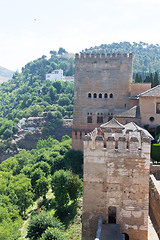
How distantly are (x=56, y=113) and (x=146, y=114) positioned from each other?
230ft

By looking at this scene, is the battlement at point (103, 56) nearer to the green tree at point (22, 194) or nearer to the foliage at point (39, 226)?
the green tree at point (22, 194)

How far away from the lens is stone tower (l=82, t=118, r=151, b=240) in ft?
46.5

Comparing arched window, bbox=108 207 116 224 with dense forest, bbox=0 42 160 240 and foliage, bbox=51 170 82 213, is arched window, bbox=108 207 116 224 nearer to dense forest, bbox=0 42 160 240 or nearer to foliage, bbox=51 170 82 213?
dense forest, bbox=0 42 160 240

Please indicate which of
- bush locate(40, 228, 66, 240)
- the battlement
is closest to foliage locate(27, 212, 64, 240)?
bush locate(40, 228, 66, 240)

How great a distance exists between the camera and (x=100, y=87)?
40656 mm

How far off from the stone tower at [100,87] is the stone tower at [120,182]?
86.0 feet

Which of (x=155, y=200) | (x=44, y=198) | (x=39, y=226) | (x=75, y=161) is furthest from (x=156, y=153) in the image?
(x=44, y=198)

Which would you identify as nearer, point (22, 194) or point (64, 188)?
point (64, 188)

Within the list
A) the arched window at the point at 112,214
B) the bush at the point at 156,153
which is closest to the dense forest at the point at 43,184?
the arched window at the point at 112,214

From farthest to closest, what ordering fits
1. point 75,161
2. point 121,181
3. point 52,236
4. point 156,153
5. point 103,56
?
point 75,161, point 103,56, point 156,153, point 52,236, point 121,181

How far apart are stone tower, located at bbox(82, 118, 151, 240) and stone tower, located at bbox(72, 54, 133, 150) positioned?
2623 centimetres

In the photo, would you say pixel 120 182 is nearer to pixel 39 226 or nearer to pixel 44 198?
pixel 39 226

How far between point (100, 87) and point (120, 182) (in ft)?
90.4

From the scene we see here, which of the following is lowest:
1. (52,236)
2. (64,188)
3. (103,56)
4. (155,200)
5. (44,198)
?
(44,198)
